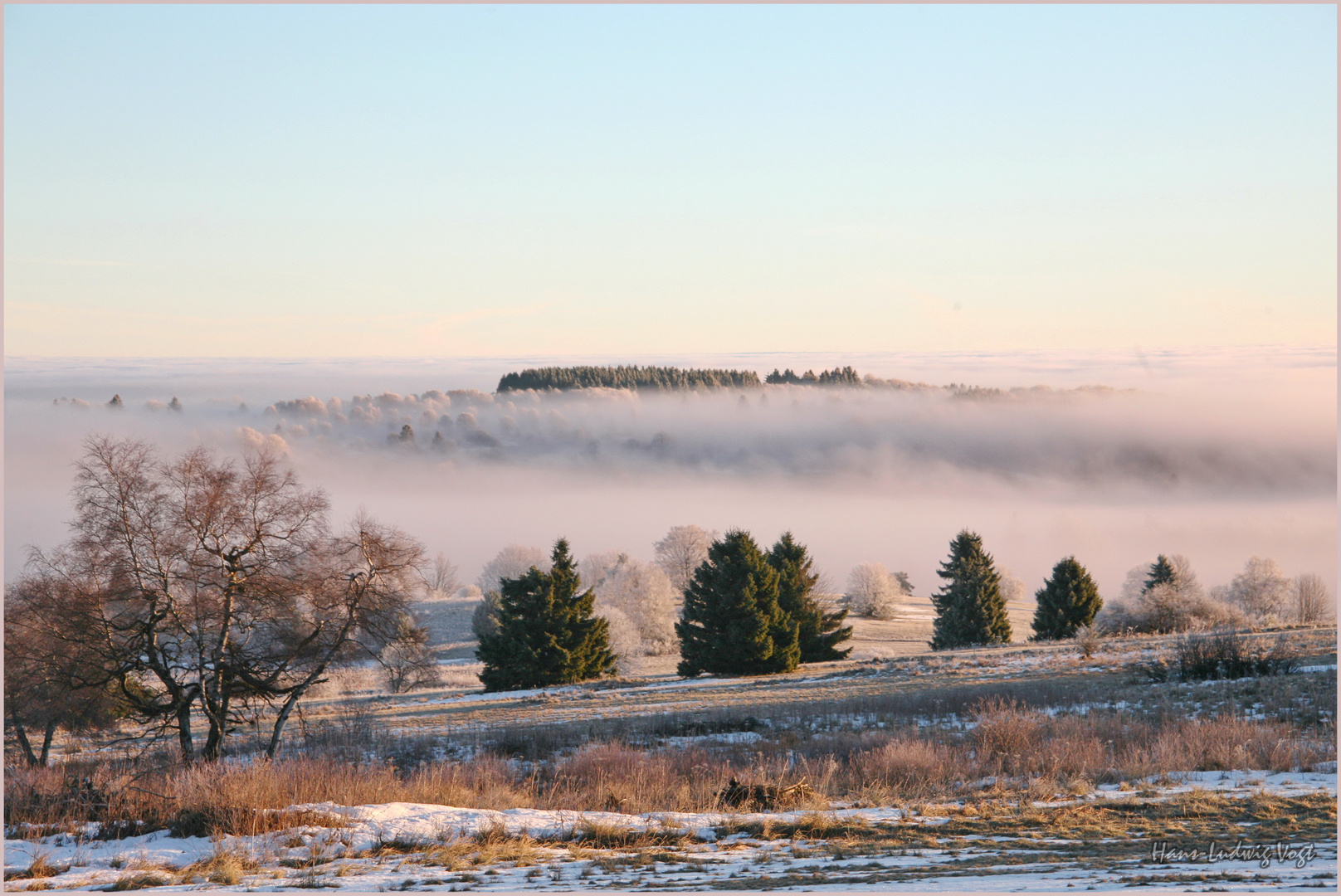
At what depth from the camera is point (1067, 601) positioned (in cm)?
5806

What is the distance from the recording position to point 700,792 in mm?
13578

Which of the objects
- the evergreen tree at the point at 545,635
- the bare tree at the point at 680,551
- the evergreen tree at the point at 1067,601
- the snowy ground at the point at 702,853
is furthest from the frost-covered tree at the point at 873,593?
the snowy ground at the point at 702,853

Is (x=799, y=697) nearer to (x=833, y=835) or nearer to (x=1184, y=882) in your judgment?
(x=833, y=835)

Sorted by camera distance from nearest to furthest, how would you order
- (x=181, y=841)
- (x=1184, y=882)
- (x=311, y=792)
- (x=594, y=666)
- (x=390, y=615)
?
(x=1184, y=882)
(x=181, y=841)
(x=311, y=792)
(x=390, y=615)
(x=594, y=666)

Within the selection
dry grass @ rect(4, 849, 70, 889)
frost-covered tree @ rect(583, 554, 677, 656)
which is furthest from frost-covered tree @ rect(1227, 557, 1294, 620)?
dry grass @ rect(4, 849, 70, 889)

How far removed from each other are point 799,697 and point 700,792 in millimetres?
14480

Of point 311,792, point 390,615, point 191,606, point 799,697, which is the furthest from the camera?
point 799,697

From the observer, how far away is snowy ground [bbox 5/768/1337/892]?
9.12 meters

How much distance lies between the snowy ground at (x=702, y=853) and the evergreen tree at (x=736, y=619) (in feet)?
110

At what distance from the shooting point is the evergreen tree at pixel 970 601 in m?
59.9

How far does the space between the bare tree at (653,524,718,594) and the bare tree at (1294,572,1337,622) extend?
46.7 metres

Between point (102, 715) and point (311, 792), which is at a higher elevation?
point (311, 792)

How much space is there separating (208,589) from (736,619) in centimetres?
3062

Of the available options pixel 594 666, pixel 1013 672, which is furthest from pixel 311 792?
pixel 594 666
